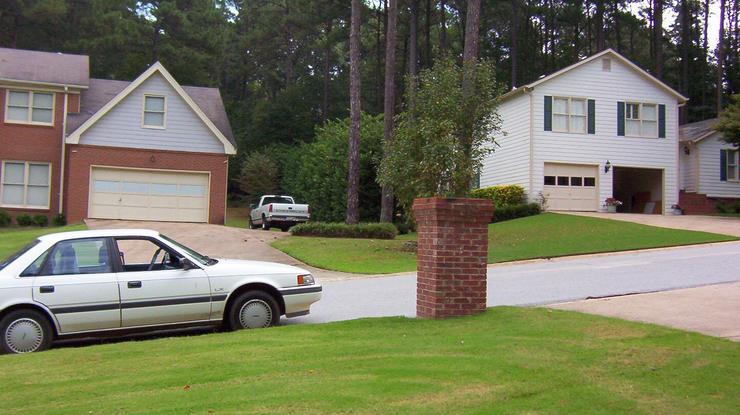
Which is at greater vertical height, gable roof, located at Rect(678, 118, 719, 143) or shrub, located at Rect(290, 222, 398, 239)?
gable roof, located at Rect(678, 118, 719, 143)

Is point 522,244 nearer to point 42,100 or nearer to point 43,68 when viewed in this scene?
point 42,100

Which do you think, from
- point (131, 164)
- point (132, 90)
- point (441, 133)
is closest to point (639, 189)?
point (441, 133)

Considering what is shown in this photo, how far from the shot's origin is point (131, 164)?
1222 inches

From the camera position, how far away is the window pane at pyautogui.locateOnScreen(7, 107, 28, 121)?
31547 mm

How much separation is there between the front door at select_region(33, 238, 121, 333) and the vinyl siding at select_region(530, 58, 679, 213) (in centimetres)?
2614

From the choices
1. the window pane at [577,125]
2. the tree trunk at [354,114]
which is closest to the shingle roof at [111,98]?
the tree trunk at [354,114]

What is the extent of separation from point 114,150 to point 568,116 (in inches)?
808

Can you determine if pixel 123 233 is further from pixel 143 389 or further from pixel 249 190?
pixel 249 190

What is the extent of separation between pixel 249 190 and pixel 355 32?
2699 centimetres

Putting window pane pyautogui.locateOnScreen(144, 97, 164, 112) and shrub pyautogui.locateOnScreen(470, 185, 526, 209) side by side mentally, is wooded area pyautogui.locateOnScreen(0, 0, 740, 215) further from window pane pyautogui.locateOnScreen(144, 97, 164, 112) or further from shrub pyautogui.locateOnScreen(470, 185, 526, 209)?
window pane pyautogui.locateOnScreen(144, 97, 164, 112)

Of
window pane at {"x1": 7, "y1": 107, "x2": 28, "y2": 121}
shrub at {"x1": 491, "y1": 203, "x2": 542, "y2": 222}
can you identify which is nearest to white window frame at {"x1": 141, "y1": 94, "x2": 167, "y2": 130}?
window pane at {"x1": 7, "y1": 107, "x2": 28, "y2": 121}

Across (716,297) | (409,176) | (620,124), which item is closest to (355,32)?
(409,176)

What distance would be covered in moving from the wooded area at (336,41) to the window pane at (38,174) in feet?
70.4

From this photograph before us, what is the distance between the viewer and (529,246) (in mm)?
23125
